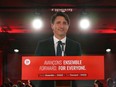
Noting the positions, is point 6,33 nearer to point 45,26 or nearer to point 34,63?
point 45,26

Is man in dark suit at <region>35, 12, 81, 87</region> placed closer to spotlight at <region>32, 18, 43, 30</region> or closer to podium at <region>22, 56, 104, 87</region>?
podium at <region>22, 56, 104, 87</region>

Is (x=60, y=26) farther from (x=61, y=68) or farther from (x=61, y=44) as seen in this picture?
(x=61, y=68)

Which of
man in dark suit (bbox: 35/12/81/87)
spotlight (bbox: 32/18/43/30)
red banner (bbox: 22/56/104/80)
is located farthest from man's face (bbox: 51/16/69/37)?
spotlight (bbox: 32/18/43/30)

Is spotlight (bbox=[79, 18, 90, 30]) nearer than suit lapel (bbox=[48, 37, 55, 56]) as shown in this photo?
No

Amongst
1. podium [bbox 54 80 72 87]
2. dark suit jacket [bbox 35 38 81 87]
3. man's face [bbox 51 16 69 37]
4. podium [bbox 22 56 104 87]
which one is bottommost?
podium [bbox 54 80 72 87]

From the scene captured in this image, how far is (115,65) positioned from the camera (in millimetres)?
8664

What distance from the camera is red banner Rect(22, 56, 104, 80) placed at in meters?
3.86

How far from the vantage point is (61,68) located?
392 centimetres

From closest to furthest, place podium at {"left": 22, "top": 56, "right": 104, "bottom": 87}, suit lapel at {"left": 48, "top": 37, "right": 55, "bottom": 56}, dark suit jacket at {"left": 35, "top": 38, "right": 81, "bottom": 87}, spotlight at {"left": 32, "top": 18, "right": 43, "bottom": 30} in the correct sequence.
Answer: podium at {"left": 22, "top": 56, "right": 104, "bottom": 87}, dark suit jacket at {"left": 35, "top": 38, "right": 81, "bottom": 87}, suit lapel at {"left": 48, "top": 37, "right": 55, "bottom": 56}, spotlight at {"left": 32, "top": 18, "right": 43, "bottom": 30}

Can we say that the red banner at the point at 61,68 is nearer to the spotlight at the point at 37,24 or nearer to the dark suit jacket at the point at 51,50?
the dark suit jacket at the point at 51,50

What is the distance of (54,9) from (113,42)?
5.18 ft

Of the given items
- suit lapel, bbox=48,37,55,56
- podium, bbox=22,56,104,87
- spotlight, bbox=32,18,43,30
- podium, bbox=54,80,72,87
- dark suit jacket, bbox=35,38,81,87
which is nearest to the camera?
podium, bbox=54,80,72,87

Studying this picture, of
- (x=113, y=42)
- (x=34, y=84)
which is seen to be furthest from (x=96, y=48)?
(x=34, y=84)

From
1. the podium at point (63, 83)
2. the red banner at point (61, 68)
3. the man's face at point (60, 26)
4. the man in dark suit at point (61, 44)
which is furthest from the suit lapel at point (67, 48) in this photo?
the podium at point (63, 83)
